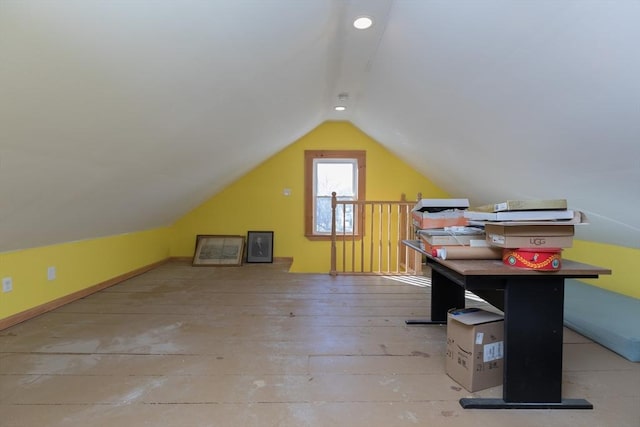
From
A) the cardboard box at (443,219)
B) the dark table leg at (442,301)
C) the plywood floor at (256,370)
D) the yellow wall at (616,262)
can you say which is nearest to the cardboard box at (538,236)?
the cardboard box at (443,219)

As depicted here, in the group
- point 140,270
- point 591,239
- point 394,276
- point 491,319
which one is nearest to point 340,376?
point 491,319

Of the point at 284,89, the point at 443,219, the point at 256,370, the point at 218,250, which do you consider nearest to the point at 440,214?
the point at 443,219

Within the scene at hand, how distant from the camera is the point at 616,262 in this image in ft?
9.18

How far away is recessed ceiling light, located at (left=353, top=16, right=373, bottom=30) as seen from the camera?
2.04 m

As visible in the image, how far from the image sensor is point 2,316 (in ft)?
7.62

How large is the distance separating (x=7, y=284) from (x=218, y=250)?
8.51ft

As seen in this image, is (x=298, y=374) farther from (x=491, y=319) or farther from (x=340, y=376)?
(x=491, y=319)

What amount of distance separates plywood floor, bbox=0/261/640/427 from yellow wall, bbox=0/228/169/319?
0.19 meters

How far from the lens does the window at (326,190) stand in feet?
16.6

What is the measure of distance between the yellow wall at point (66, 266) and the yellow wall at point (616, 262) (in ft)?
15.2

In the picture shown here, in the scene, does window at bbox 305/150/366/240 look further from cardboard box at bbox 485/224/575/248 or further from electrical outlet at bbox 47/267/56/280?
cardboard box at bbox 485/224/575/248

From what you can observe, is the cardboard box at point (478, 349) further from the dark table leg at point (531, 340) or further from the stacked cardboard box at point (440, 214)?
the stacked cardboard box at point (440, 214)

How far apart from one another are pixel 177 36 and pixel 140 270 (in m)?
3.48

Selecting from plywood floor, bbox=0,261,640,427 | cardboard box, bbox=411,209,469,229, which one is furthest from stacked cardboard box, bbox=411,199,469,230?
plywood floor, bbox=0,261,640,427
